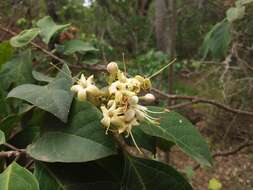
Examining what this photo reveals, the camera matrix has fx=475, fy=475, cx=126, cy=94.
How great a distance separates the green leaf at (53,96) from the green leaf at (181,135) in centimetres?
10

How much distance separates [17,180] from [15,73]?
11.0 inches

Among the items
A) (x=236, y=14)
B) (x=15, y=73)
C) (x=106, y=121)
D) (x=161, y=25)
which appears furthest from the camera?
(x=161, y=25)

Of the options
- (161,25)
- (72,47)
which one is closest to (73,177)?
(72,47)

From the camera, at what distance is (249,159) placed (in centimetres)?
307

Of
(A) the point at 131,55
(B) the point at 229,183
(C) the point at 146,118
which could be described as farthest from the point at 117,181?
(A) the point at 131,55

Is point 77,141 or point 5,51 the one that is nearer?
point 77,141

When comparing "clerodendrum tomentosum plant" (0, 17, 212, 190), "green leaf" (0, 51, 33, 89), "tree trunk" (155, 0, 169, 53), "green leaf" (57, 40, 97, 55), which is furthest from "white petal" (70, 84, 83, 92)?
"tree trunk" (155, 0, 169, 53)

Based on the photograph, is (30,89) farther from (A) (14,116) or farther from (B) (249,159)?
(B) (249,159)

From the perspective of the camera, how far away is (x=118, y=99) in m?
0.48

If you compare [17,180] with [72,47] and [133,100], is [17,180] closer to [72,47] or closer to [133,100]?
[133,100]

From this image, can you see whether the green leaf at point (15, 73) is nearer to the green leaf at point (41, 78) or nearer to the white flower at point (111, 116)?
the green leaf at point (41, 78)

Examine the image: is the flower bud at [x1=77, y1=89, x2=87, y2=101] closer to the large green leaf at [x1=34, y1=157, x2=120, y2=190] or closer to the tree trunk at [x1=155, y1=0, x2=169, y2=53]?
the large green leaf at [x1=34, y1=157, x2=120, y2=190]

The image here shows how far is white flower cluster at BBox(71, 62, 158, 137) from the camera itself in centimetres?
48

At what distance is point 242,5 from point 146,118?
85 cm
